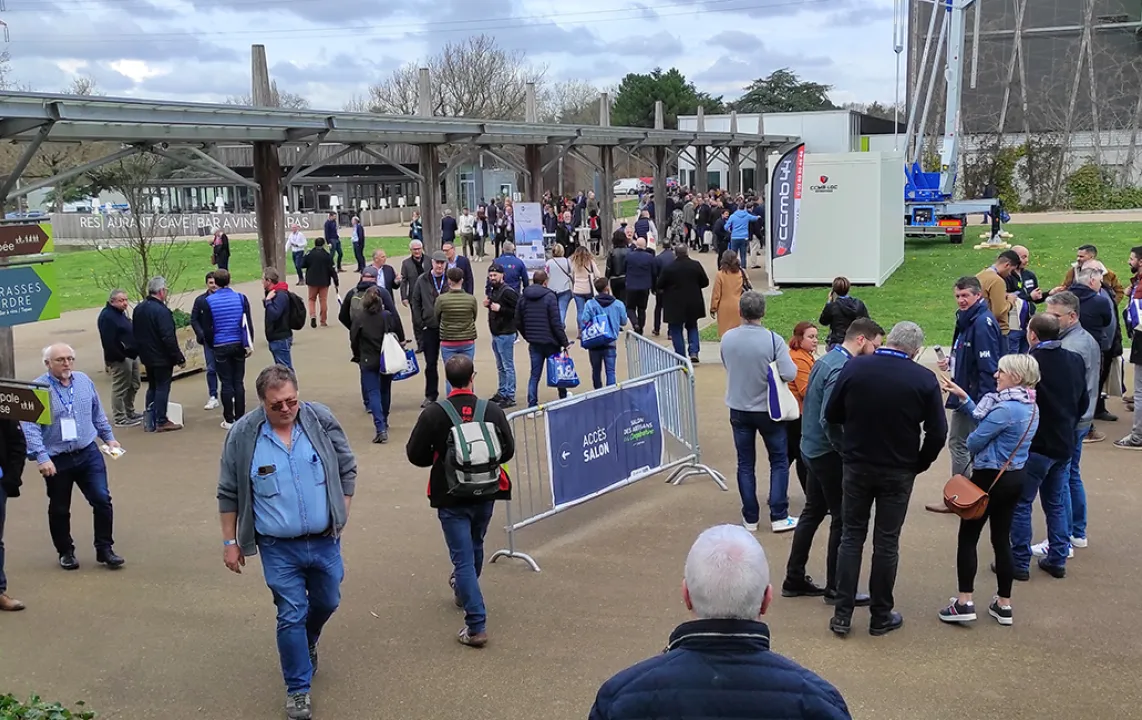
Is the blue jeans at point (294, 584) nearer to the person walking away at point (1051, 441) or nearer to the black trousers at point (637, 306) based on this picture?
the person walking away at point (1051, 441)

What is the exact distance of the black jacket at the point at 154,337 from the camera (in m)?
11.6

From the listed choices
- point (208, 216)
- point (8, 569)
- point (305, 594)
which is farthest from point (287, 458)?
point (208, 216)

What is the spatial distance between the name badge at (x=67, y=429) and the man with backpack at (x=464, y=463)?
8.82ft

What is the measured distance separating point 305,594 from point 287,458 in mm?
731

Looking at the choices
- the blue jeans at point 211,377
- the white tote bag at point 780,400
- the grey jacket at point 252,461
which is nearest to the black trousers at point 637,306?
the blue jeans at point 211,377

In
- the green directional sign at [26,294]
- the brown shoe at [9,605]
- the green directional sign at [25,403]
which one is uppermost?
the green directional sign at [26,294]

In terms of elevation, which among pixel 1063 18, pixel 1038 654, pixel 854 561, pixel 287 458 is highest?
pixel 1063 18

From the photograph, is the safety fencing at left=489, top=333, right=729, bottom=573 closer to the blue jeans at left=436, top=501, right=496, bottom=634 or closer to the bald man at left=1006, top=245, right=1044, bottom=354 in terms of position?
the blue jeans at left=436, top=501, right=496, bottom=634

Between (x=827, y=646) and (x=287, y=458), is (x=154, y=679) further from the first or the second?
(x=827, y=646)

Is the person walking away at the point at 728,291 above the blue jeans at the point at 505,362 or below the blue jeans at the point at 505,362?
above

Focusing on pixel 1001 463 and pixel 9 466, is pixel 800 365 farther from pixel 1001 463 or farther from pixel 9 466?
pixel 9 466

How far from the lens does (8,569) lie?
→ 7664mm

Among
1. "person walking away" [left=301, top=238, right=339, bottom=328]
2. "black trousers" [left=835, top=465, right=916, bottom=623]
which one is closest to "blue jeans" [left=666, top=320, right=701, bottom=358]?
"person walking away" [left=301, top=238, right=339, bottom=328]

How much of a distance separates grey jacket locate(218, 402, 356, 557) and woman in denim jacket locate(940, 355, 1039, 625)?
3578 millimetres
